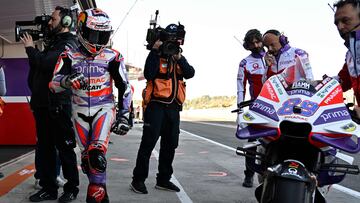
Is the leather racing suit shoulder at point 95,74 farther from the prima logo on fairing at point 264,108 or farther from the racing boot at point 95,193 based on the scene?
the prima logo on fairing at point 264,108

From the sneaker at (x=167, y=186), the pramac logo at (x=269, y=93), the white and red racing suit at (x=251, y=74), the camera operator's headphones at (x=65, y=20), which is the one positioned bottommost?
the sneaker at (x=167, y=186)

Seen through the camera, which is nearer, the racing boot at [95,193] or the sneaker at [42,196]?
the racing boot at [95,193]

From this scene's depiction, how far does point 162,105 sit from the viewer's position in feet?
18.3

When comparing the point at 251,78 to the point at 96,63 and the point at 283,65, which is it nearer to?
the point at 283,65

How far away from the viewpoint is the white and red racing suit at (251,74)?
627cm

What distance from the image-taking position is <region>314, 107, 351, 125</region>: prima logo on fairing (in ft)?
8.95

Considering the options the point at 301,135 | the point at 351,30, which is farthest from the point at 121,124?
the point at 351,30

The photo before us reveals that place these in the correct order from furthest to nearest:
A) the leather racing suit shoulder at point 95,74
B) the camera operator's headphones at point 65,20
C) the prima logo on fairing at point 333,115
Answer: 1. the camera operator's headphones at point 65,20
2. the leather racing suit shoulder at point 95,74
3. the prima logo on fairing at point 333,115

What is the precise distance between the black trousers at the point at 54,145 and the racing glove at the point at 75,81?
729 millimetres

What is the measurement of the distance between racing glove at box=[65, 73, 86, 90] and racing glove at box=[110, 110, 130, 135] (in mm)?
439

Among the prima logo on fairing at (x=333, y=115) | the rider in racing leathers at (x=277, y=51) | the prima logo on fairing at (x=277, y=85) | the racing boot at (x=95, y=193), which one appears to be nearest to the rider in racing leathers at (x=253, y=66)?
the rider in racing leathers at (x=277, y=51)

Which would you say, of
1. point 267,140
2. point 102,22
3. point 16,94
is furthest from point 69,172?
point 16,94

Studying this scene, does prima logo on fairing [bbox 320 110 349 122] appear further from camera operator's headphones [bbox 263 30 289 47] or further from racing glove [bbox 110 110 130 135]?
camera operator's headphones [bbox 263 30 289 47]

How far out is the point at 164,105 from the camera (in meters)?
5.58
